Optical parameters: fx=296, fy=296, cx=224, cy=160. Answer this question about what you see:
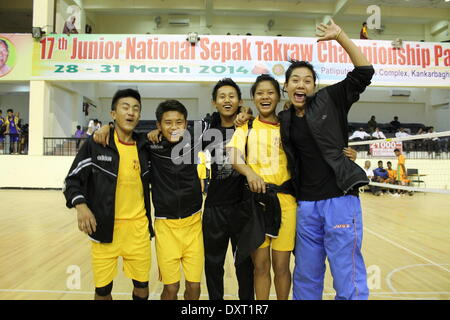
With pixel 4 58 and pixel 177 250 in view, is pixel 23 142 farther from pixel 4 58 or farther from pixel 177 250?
pixel 177 250

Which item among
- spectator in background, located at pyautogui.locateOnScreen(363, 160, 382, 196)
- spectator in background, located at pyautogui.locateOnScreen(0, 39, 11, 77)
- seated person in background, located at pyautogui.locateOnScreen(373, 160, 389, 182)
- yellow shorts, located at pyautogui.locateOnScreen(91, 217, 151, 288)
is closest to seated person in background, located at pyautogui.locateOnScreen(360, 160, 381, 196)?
spectator in background, located at pyautogui.locateOnScreen(363, 160, 382, 196)

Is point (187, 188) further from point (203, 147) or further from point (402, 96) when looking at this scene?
point (402, 96)

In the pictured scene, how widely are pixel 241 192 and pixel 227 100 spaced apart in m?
0.66

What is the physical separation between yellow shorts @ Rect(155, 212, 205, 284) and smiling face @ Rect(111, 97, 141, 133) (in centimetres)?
68

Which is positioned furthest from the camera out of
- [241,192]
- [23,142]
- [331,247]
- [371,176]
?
[23,142]

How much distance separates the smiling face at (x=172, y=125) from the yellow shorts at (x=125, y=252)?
61cm

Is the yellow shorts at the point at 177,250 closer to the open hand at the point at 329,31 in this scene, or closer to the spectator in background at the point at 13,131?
the open hand at the point at 329,31

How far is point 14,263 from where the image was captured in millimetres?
3256

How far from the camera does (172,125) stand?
2049 millimetres

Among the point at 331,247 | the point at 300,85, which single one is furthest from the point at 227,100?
the point at 331,247

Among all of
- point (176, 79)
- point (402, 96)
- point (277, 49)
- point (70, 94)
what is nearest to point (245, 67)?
point (277, 49)

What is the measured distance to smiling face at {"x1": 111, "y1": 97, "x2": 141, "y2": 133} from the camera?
2.00m

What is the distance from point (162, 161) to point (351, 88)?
1276mm

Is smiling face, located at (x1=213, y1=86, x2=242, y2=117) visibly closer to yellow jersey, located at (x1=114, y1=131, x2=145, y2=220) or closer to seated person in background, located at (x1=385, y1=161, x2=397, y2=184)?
yellow jersey, located at (x1=114, y1=131, x2=145, y2=220)
